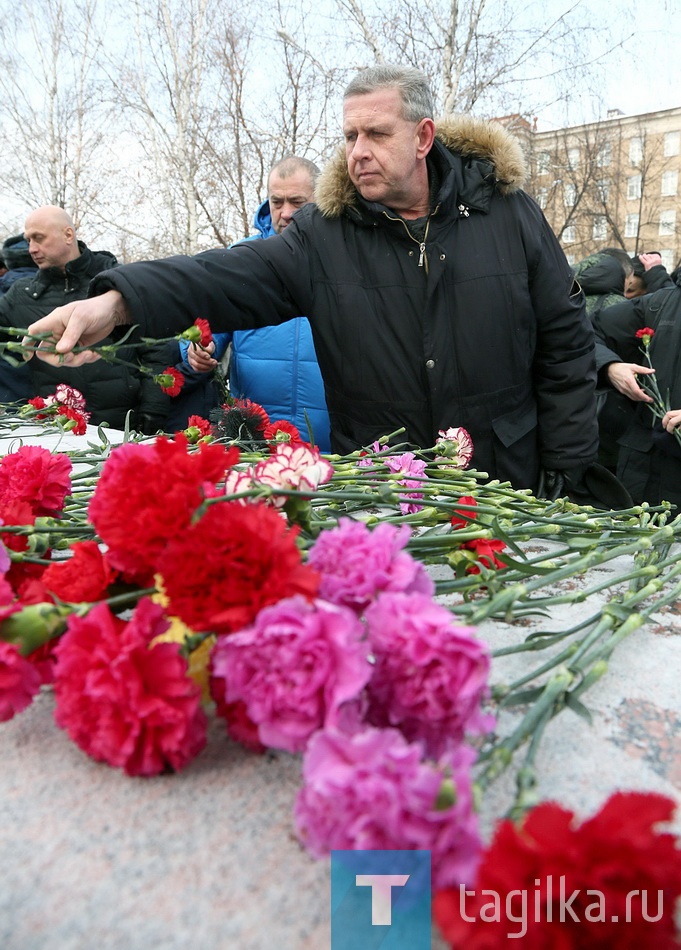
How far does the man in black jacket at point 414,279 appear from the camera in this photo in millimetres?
1849

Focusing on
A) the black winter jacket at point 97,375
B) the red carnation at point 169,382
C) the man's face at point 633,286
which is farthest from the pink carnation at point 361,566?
the man's face at point 633,286

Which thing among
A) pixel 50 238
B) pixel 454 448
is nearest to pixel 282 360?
pixel 454 448

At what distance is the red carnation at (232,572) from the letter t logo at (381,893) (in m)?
0.18

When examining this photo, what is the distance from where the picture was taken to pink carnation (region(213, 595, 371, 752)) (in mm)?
461

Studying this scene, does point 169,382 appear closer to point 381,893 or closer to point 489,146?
point 489,146

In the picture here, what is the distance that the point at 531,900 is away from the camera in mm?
364

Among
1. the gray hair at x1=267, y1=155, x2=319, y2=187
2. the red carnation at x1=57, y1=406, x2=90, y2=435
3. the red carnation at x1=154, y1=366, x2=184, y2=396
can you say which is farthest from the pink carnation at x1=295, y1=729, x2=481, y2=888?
the gray hair at x1=267, y1=155, x2=319, y2=187

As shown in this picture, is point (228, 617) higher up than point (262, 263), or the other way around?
point (262, 263)

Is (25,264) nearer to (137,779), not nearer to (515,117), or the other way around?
(137,779)

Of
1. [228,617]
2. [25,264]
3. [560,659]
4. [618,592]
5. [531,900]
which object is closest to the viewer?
[531,900]

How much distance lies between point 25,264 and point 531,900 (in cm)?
423

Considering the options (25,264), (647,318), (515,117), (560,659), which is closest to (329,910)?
(560,659)

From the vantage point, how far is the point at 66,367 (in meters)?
2.95

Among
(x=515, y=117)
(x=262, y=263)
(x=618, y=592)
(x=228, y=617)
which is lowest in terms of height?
(x=618, y=592)
